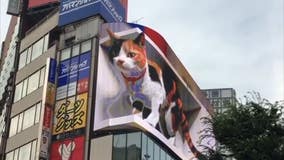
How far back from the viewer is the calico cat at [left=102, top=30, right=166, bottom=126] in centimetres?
5875

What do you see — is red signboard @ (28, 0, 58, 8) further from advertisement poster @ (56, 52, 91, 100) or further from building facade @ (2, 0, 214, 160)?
advertisement poster @ (56, 52, 91, 100)

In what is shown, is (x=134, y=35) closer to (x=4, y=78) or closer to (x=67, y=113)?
(x=67, y=113)

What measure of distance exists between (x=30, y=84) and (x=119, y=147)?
15.8 metres

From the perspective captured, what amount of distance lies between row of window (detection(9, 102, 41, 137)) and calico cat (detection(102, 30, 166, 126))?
380 inches

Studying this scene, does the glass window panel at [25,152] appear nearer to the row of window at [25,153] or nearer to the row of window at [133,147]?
the row of window at [25,153]

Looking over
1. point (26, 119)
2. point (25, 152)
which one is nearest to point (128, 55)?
point (26, 119)

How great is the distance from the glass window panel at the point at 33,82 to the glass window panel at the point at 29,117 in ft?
8.01

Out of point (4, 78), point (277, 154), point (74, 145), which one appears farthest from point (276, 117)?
point (4, 78)

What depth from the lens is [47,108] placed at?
60156mm

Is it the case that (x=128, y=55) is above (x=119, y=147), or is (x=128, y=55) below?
above

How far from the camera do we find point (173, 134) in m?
66.8

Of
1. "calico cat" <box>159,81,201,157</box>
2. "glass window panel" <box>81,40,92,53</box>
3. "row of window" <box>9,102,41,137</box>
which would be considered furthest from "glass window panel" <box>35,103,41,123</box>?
"calico cat" <box>159,81,201,157</box>

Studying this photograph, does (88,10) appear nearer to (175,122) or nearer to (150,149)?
(150,149)

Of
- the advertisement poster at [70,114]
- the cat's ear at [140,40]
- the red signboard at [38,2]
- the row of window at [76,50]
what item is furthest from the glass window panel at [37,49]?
the cat's ear at [140,40]
